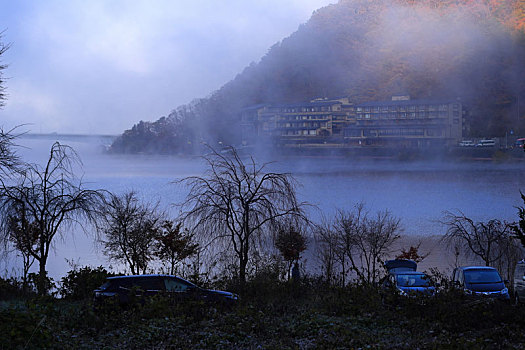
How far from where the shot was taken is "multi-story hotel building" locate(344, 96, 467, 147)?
358 ft

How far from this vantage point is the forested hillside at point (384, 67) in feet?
402

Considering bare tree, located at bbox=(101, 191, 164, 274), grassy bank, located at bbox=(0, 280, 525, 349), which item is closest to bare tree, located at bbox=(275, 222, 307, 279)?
bare tree, located at bbox=(101, 191, 164, 274)

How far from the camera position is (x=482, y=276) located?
48.4ft

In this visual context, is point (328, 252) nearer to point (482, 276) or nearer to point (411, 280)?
point (411, 280)

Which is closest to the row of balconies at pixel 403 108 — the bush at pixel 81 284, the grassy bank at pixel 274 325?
the bush at pixel 81 284

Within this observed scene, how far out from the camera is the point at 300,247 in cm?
2444

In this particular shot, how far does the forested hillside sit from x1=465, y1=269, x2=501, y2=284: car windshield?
94.9 meters

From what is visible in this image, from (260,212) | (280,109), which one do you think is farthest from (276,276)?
(280,109)

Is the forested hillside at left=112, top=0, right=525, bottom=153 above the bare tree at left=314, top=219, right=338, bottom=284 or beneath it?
above

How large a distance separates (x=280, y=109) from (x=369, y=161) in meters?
24.9

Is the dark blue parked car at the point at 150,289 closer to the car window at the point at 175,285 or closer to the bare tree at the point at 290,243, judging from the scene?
the car window at the point at 175,285

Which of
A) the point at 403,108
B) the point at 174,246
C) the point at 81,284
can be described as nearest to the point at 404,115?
the point at 403,108

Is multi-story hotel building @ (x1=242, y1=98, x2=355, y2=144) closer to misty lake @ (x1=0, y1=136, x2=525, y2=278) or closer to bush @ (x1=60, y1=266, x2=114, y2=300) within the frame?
misty lake @ (x1=0, y1=136, x2=525, y2=278)

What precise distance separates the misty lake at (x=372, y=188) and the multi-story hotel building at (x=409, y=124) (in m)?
6.75
